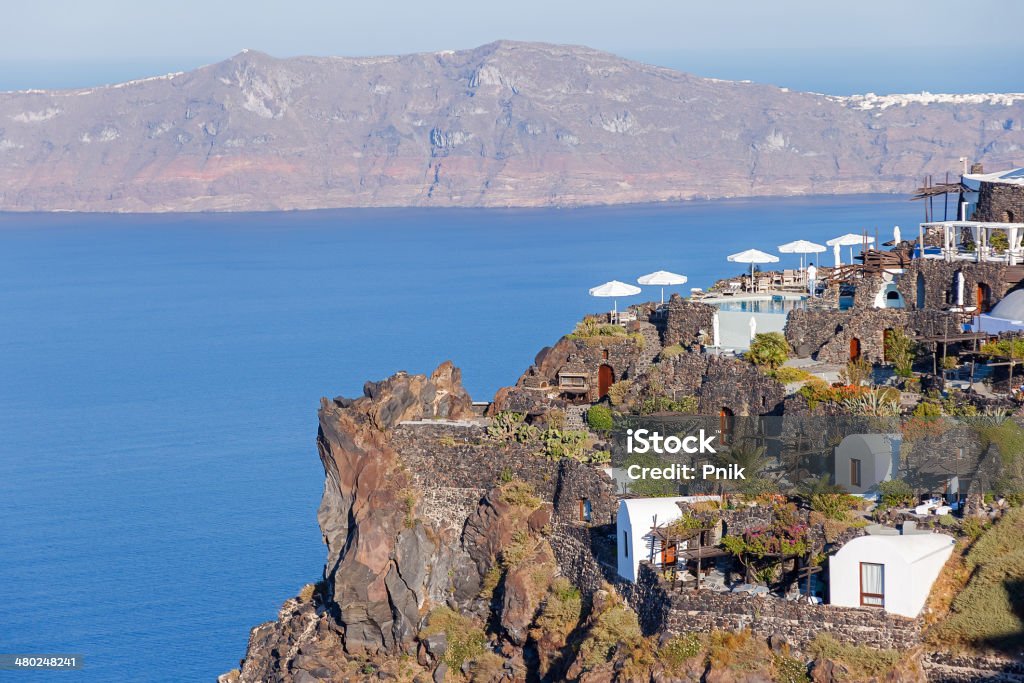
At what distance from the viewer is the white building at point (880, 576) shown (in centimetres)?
2739

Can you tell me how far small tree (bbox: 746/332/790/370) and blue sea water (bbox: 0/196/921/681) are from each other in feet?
67.5

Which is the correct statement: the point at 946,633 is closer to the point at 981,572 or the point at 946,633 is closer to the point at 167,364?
the point at 981,572

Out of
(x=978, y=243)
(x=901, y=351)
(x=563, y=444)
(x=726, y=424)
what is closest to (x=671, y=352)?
(x=901, y=351)

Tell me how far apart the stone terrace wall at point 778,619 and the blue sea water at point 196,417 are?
26121 millimetres

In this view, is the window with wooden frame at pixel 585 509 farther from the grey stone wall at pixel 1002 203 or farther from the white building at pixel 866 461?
the grey stone wall at pixel 1002 203

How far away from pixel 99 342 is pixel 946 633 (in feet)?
403

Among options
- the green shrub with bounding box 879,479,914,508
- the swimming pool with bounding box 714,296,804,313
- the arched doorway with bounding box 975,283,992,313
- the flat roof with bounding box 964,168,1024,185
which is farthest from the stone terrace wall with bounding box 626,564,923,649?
the flat roof with bounding box 964,168,1024,185

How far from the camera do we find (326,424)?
1476 inches

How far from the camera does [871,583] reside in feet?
90.3

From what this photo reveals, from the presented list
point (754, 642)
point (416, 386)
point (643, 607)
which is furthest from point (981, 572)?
point (416, 386)

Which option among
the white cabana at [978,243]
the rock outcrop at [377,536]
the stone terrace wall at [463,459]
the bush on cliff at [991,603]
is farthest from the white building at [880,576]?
the white cabana at [978,243]

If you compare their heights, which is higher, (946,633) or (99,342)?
(99,342)

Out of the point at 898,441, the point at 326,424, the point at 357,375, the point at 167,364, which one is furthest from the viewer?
the point at 167,364

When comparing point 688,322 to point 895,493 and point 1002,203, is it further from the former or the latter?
point 895,493
